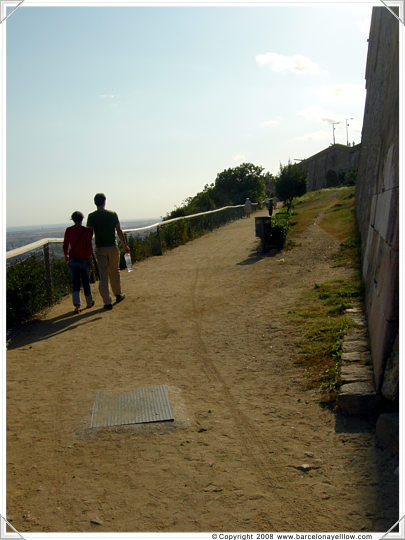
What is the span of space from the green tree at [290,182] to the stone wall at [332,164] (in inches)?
545

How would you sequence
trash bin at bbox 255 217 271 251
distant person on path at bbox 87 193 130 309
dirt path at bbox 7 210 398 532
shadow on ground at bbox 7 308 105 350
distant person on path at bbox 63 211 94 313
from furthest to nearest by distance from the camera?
trash bin at bbox 255 217 271 251 → distant person on path at bbox 87 193 130 309 → distant person on path at bbox 63 211 94 313 → shadow on ground at bbox 7 308 105 350 → dirt path at bbox 7 210 398 532

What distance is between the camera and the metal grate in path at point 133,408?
4.46 metres

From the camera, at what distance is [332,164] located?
50.2m

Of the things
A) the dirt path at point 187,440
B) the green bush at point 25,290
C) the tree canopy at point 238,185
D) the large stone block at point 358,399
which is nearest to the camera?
the dirt path at point 187,440

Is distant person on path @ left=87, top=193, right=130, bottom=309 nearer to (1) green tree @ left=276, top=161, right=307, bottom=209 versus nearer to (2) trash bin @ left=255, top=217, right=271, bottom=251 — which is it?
(2) trash bin @ left=255, top=217, right=271, bottom=251

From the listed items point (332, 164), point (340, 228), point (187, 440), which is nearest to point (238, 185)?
point (332, 164)

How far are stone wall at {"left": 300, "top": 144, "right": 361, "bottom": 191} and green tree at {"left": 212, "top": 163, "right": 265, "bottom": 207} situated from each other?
6114 mm

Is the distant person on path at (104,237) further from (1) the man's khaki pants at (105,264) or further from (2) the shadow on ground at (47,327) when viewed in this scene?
(2) the shadow on ground at (47,327)

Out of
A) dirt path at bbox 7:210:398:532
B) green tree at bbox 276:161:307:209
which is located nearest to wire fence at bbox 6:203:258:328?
dirt path at bbox 7:210:398:532

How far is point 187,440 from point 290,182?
2701 centimetres

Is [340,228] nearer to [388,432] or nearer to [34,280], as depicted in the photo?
[34,280]

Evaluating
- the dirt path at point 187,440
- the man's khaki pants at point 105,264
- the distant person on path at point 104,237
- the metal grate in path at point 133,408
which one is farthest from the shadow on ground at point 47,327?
the metal grate in path at point 133,408

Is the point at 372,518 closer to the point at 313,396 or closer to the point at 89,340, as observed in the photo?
the point at 313,396

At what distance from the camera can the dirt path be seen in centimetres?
314
